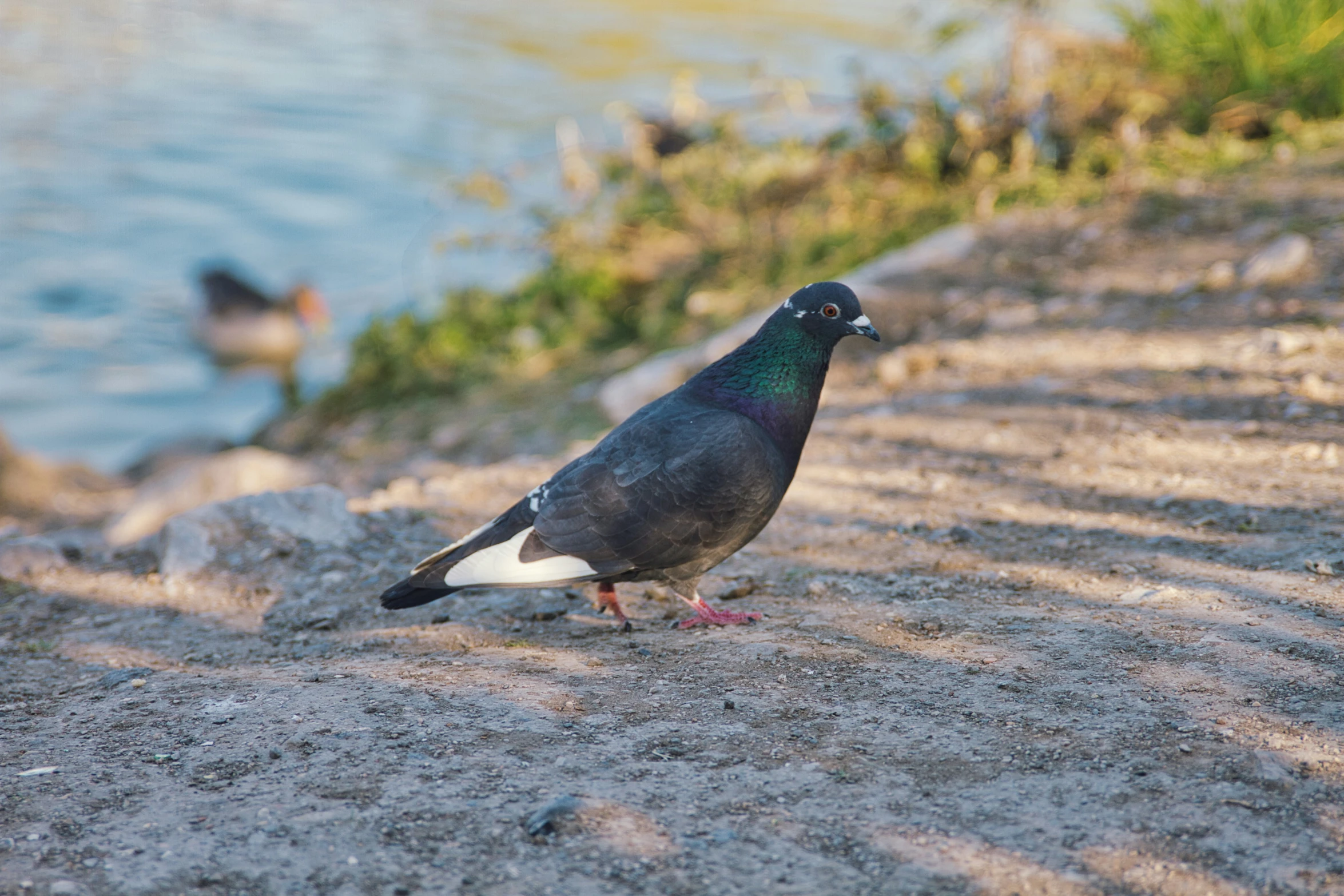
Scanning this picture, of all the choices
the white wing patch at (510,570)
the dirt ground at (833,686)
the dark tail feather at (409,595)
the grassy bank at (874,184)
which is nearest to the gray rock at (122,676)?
the dirt ground at (833,686)

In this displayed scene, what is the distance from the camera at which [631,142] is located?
365 inches

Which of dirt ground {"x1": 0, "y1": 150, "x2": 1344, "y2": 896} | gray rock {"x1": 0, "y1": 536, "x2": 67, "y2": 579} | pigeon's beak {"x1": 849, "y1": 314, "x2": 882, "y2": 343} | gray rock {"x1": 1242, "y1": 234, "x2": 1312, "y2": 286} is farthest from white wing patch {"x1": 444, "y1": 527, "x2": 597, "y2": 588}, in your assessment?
gray rock {"x1": 1242, "y1": 234, "x2": 1312, "y2": 286}

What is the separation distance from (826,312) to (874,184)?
488cm

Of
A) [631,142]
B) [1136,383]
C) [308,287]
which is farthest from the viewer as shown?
[308,287]

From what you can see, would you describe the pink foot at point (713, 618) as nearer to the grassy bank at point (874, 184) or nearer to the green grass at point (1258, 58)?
the grassy bank at point (874, 184)

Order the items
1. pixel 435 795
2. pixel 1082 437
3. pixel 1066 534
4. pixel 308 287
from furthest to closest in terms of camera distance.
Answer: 1. pixel 308 287
2. pixel 1082 437
3. pixel 1066 534
4. pixel 435 795

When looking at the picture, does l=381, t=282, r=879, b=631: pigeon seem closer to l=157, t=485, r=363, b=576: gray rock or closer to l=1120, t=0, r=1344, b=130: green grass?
l=157, t=485, r=363, b=576: gray rock

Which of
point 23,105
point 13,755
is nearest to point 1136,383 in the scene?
point 13,755

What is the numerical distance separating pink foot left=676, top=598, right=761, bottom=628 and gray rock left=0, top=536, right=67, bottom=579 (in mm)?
2555

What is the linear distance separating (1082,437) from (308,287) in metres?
8.14

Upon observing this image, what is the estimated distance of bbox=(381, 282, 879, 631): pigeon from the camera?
349 cm

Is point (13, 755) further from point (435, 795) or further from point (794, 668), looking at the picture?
point (794, 668)

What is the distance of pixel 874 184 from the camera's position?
27.3 feet

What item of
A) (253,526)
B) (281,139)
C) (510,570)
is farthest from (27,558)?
(281,139)
